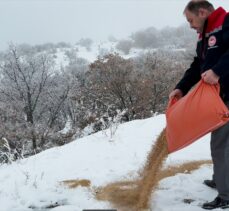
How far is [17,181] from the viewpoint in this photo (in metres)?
5.34

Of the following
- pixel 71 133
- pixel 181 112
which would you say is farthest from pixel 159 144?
pixel 71 133

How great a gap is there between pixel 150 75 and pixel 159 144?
97.6 ft

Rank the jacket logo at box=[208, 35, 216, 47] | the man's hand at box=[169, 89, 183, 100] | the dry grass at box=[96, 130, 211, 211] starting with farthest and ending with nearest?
the man's hand at box=[169, 89, 183, 100] < the dry grass at box=[96, 130, 211, 211] < the jacket logo at box=[208, 35, 216, 47]

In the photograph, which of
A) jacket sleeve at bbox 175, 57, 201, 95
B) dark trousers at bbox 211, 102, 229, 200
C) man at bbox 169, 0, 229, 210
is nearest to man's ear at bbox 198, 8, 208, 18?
man at bbox 169, 0, 229, 210

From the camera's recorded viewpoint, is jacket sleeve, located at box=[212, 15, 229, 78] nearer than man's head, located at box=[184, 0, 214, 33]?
Yes

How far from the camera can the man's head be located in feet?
12.8

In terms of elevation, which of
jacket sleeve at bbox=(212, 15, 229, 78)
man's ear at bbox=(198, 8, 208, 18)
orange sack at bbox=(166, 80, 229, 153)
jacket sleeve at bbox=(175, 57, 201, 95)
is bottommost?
orange sack at bbox=(166, 80, 229, 153)

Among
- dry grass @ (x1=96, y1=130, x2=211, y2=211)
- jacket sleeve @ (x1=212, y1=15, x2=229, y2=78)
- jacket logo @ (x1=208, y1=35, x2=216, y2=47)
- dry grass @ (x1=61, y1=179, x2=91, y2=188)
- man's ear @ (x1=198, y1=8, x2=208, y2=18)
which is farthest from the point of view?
dry grass @ (x1=61, y1=179, x2=91, y2=188)

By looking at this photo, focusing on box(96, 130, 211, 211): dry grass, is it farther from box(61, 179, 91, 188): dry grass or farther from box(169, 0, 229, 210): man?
box(169, 0, 229, 210): man

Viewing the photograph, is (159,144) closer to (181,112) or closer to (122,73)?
(181,112)

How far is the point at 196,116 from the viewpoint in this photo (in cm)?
385

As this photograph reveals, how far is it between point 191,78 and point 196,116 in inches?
27.5

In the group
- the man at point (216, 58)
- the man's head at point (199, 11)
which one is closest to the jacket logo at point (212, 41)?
the man at point (216, 58)

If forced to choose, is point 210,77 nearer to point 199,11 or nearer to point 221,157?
point 199,11
